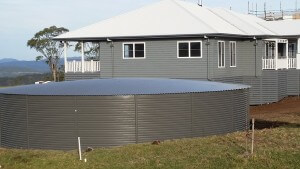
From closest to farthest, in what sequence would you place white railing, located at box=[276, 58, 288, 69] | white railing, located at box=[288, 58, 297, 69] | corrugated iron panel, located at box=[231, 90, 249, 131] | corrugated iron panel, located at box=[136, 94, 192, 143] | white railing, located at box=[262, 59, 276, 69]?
corrugated iron panel, located at box=[136, 94, 192, 143]
corrugated iron panel, located at box=[231, 90, 249, 131]
white railing, located at box=[262, 59, 276, 69]
white railing, located at box=[276, 58, 288, 69]
white railing, located at box=[288, 58, 297, 69]

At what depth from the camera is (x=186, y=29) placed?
28.2 meters

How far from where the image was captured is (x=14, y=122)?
15711 mm

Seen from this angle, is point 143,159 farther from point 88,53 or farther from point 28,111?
point 88,53

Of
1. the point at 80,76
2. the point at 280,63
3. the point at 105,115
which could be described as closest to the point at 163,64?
the point at 80,76

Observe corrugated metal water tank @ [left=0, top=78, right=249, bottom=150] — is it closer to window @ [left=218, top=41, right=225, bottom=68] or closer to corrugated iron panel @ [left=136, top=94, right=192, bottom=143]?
corrugated iron panel @ [left=136, top=94, right=192, bottom=143]

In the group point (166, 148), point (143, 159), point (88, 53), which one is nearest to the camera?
point (143, 159)

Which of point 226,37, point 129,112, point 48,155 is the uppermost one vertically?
point 226,37

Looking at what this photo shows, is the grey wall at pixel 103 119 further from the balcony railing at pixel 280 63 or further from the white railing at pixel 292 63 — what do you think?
the white railing at pixel 292 63

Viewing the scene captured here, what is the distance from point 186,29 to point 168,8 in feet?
12.9

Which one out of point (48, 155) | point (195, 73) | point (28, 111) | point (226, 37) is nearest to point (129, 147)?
point (48, 155)

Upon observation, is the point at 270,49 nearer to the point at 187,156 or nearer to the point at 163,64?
the point at 163,64

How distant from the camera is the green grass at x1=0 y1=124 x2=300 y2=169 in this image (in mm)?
11328

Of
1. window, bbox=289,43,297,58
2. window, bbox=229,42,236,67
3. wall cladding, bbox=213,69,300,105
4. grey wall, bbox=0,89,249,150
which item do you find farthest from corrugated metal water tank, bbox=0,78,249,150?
window, bbox=289,43,297,58

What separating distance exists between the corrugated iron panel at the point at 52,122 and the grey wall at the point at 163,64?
13.9 meters
